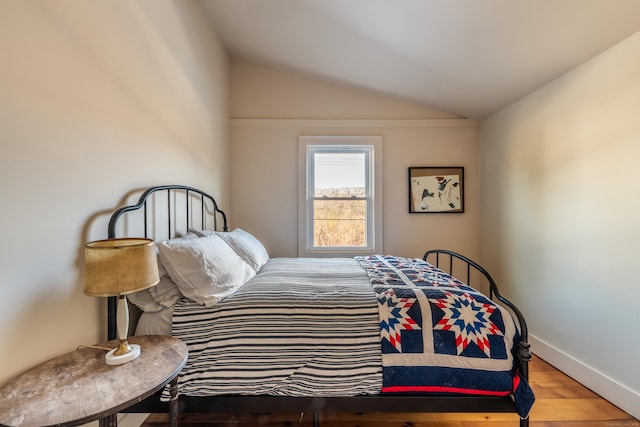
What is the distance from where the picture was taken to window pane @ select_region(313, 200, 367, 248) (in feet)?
10.8

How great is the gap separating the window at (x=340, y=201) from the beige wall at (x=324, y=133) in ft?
0.44

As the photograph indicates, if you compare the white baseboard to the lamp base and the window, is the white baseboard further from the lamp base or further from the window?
the lamp base

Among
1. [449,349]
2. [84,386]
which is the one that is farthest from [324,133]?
[84,386]

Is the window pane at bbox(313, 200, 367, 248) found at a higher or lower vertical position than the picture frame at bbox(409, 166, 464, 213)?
lower

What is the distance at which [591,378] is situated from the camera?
73.0 inches

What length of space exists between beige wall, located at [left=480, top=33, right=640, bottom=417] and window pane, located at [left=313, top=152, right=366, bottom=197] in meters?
1.49

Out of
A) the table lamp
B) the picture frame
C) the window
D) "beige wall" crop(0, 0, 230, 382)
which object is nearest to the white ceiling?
the picture frame

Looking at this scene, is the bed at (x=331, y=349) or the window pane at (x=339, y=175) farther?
the window pane at (x=339, y=175)

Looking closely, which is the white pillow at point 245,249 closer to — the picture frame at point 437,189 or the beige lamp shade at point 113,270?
the beige lamp shade at point 113,270

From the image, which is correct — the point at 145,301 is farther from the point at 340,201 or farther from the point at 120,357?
the point at 340,201

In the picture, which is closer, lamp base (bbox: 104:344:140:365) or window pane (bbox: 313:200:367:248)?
lamp base (bbox: 104:344:140:365)

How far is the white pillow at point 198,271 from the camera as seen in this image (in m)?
1.41

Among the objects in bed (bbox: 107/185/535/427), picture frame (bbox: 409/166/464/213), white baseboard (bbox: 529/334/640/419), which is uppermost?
picture frame (bbox: 409/166/464/213)

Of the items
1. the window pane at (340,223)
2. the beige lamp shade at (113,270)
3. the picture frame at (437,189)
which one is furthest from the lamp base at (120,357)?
the picture frame at (437,189)
